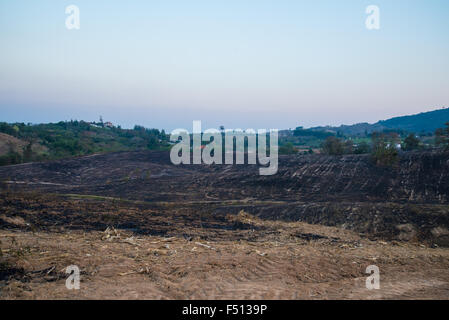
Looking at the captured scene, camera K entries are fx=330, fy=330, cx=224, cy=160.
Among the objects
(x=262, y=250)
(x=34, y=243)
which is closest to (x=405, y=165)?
(x=262, y=250)

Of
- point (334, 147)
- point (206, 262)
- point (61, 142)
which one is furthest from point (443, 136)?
point (61, 142)

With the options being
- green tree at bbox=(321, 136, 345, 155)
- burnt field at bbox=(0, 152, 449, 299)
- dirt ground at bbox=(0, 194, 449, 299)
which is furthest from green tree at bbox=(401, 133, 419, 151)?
dirt ground at bbox=(0, 194, 449, 299)

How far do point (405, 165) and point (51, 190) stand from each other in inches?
897

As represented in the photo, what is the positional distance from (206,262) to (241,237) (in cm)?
348

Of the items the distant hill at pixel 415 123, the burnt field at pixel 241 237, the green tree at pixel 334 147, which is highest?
the distant hill at pixel 415 123

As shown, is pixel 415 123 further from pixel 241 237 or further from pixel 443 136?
pixel 241 237

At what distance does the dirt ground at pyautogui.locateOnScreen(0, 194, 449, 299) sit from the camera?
18.2 feet

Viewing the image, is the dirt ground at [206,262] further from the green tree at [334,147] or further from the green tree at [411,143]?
the green tree at [411,143]

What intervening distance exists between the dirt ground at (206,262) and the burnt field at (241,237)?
3 centimetres

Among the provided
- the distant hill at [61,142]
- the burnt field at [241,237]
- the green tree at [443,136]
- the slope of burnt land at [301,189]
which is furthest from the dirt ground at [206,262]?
the distant hill at [61,142]

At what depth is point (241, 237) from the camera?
1032cm

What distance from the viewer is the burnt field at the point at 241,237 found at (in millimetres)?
5812

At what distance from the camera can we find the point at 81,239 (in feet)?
29.7
